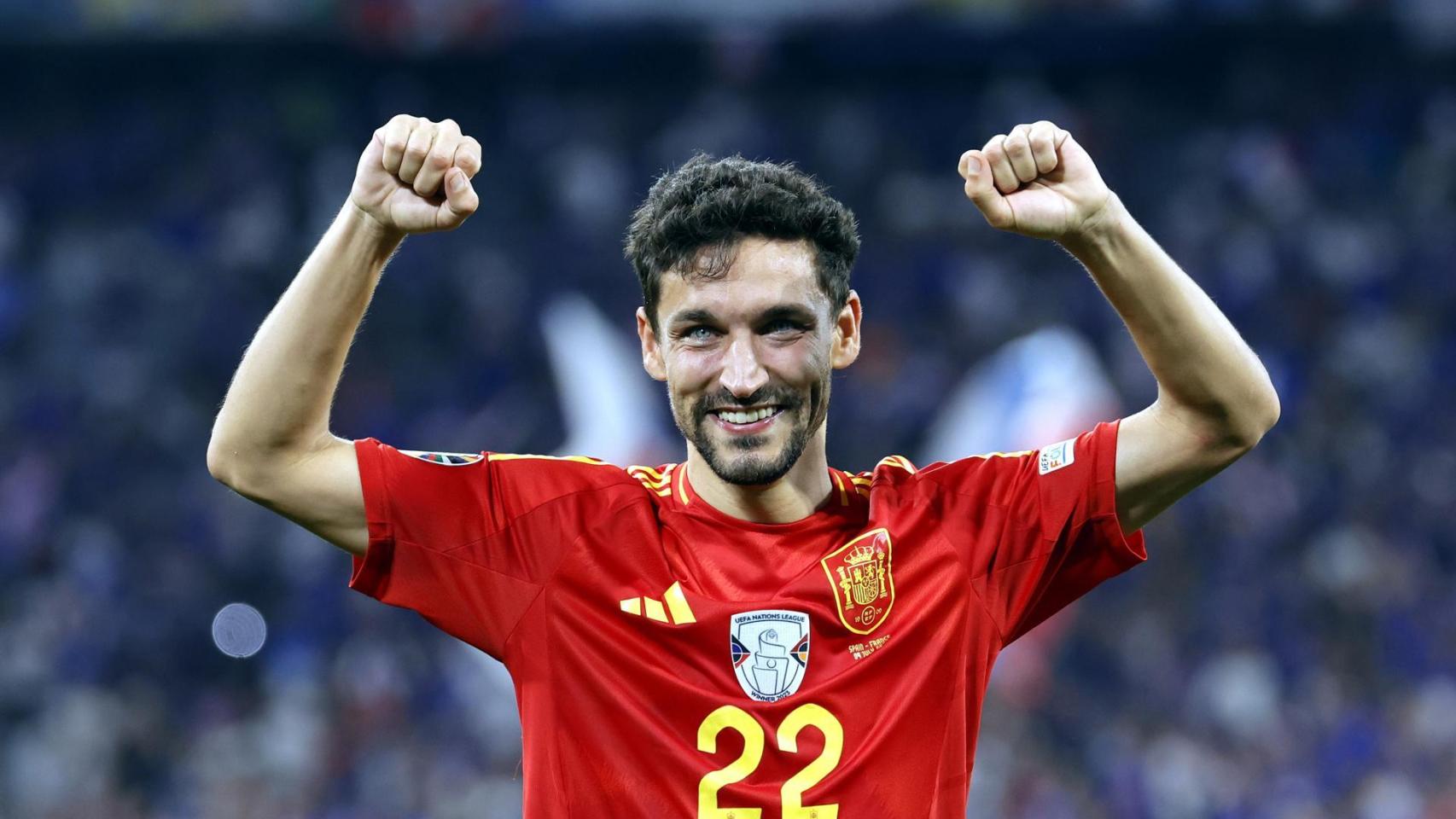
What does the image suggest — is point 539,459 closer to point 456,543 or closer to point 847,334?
point 456,543

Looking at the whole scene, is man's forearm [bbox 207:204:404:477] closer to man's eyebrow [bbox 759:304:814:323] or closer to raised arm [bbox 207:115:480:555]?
raised arm [bbox 207:115:480:555]

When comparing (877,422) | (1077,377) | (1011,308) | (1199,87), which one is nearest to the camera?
(1077,377)

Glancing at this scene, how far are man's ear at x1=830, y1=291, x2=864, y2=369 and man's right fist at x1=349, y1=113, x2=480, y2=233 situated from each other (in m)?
0.77

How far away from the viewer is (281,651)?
11.7 meters

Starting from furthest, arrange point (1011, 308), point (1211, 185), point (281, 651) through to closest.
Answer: point (1211, 185) < point (1011, 308) < point (281, 651)

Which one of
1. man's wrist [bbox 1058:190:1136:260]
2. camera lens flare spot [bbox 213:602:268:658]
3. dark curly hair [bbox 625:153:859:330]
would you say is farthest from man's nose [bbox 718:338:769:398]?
camera lens flare spot [bbox 213:602:268:658]

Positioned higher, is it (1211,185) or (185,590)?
(1211,185)

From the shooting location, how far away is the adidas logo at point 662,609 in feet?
9.94

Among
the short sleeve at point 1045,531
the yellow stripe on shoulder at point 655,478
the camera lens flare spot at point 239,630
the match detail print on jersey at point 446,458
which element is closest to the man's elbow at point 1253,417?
the short sleeve at point 1045,531

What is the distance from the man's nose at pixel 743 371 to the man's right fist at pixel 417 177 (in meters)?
0.53

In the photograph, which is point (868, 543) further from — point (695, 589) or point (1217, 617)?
point (1217, 617)

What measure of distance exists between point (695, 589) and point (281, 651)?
9220 mm

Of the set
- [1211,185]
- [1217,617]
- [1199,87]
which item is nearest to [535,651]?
[1217,617]

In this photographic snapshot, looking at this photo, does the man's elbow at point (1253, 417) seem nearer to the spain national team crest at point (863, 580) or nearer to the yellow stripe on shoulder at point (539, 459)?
the spain national team crest at point (863, 580)
